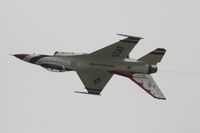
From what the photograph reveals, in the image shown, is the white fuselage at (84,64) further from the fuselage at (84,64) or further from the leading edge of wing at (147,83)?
the leading edge of wing at (147,83)

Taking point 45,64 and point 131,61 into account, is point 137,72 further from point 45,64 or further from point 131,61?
point 45,64

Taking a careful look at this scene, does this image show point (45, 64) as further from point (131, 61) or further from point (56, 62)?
point (131, 61)

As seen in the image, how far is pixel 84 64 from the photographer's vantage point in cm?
7138

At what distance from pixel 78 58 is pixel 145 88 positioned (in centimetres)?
598

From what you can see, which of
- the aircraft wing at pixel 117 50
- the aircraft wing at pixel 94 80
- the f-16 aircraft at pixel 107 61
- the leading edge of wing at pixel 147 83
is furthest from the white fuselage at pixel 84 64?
the aircraft wing at pixel 94 80

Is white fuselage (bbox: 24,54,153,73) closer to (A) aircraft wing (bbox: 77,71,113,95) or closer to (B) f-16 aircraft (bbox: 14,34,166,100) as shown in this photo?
(B) f-16 aircraft (bbox: 14,34,166,100)

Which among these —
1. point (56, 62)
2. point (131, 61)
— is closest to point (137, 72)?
point (131, 61)

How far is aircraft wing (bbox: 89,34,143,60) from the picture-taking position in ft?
233

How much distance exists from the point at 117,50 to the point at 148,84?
4.16 metres

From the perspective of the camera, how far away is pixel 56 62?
71.6 metres

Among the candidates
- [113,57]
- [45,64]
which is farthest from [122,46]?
[45,64]

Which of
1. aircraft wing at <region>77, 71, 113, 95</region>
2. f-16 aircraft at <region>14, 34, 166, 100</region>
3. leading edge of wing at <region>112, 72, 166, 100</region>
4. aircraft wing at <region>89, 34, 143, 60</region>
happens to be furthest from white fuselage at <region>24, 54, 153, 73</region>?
aircraft wing at <region>77, 71, 113, 95</region>

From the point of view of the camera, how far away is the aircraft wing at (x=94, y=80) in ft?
241

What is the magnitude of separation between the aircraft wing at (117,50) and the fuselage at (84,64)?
0.40 m
